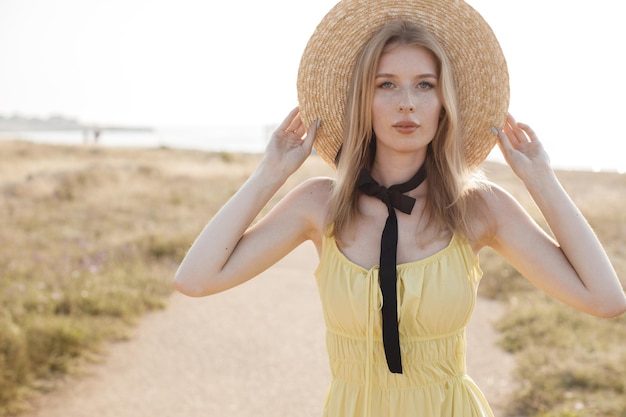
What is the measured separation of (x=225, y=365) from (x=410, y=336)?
135 inches

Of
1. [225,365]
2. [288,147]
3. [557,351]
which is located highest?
[288,147]

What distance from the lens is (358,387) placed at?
203cm

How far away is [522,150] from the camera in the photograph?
2.13 meters

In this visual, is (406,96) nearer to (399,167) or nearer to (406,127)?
(406,127)

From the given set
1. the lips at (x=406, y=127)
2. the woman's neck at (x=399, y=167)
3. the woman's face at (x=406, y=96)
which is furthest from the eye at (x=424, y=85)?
the woman's neck at (x=399, y=167)

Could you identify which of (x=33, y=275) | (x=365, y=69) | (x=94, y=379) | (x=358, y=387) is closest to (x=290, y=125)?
(x=365, y=69)

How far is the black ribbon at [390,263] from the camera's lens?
6.28 ft

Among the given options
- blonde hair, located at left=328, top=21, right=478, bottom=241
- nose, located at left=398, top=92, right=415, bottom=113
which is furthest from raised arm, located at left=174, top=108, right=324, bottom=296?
nose, located at left=398, top=92, right=415, bottom=113

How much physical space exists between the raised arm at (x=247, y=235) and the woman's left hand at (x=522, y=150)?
2.31 feet

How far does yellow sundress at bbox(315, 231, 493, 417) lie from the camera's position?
1943 mm

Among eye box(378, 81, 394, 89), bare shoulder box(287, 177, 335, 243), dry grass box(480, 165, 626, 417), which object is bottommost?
dry grass box(480, 165, 626, 417)

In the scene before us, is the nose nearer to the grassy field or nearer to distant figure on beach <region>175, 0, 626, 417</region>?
distant figure on beach <region>175, 0, 626, 417</region>

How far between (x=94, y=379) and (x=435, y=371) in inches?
137

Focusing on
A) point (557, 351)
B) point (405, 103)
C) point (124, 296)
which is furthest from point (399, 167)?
point (124, 296)
